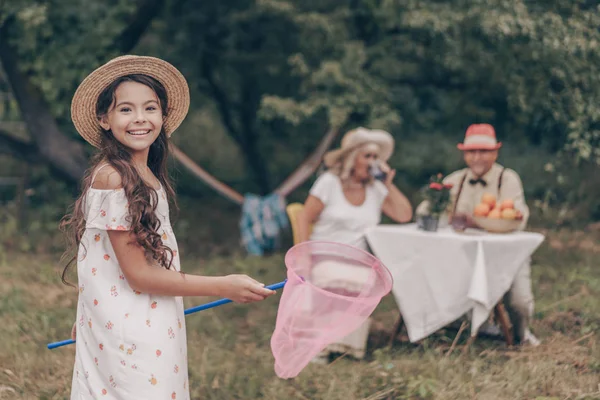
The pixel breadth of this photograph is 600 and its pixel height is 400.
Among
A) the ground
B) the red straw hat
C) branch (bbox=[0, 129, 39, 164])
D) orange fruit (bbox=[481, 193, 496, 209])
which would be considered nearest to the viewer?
the ground

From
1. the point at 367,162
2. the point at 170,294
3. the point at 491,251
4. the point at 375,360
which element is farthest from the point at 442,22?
the point at 170,294

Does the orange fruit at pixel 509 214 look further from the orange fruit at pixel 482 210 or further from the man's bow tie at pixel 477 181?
the man's bow tie at pixel 477 181

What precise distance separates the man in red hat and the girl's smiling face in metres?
3.00

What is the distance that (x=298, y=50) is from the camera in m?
8.69

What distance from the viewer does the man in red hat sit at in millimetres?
4945

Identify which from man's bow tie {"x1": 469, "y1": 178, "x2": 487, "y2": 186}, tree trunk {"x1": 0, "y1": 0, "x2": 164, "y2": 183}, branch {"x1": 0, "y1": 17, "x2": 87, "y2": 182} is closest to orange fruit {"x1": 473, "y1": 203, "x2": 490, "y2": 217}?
man's bow tie {"x1": 469, "y1": 178, "x2": 487, "y2": 186}

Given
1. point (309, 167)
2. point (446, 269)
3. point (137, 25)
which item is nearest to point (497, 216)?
point (446, 269)

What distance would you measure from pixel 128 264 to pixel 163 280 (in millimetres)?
117

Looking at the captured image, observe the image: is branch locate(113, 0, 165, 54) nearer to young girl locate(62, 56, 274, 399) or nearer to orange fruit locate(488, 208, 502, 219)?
orange fruit locate(488, 208, 502, 219)

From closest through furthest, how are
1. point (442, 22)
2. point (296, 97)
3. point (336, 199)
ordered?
point (336, 199) < point (442, 22) < point (296, 97)

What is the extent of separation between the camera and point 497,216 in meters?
4.79

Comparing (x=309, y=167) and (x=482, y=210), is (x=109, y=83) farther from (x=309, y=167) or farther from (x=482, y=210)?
(x=309, y=167)

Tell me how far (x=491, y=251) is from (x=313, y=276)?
142cm

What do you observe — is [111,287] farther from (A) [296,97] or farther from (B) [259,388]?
(A) [296,97]
